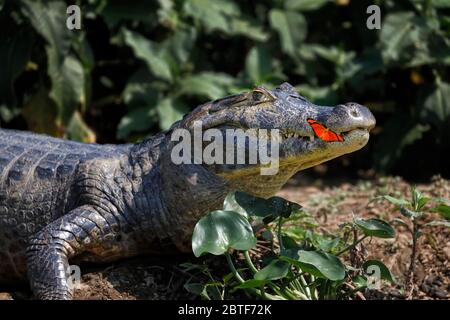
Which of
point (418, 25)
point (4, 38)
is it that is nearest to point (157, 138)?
point (4, 38)

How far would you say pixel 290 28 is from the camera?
8156 millimetres

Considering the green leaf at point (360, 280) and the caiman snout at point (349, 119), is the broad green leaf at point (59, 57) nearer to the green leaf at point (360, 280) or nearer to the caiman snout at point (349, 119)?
the caiman snout at point (349, 119)

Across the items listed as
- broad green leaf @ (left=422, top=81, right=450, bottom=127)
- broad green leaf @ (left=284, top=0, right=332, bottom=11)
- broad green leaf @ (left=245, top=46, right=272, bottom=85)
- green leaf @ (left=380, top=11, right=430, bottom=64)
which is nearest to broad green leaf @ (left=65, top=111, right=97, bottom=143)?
broad green leaf @ (left=245, top=46, right=272, bottom=85)

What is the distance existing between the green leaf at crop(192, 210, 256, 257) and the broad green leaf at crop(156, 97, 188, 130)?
3.30 meters

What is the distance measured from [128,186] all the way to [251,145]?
77cm

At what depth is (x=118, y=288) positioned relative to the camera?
4.40 meters

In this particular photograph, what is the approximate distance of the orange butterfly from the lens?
13.0 feet

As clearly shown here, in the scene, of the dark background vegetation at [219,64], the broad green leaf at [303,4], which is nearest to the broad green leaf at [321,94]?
the dark background vegetation at [219,64]

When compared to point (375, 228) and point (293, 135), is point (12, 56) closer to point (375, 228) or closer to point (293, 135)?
point (293, 135)

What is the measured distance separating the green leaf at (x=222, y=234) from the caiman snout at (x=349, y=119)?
650 mm

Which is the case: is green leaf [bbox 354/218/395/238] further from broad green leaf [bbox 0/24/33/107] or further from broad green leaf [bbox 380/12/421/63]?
broad green leaf [bbox 0/24/33/107]

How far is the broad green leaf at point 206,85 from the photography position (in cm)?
741

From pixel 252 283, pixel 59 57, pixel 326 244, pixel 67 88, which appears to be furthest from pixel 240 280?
pixel 67 88

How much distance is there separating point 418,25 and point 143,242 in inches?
165
